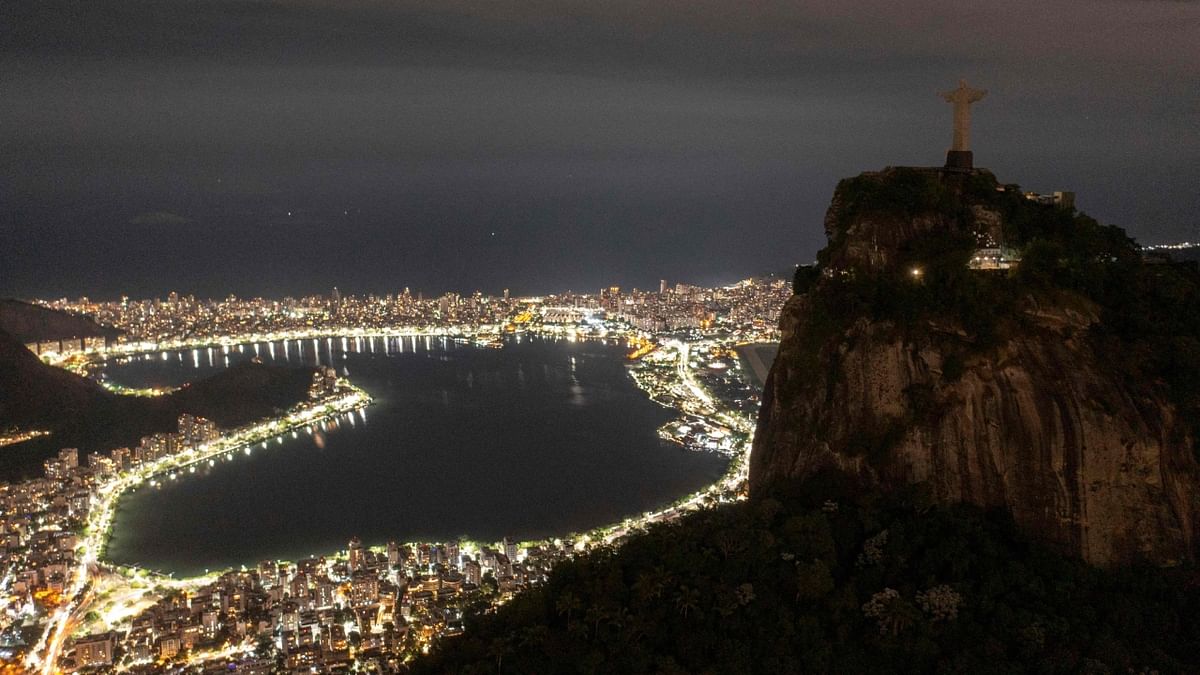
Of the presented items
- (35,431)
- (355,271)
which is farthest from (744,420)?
(355,271)

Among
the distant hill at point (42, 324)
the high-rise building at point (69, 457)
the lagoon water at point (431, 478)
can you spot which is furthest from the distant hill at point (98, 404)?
the distant hill at point (42, 324)

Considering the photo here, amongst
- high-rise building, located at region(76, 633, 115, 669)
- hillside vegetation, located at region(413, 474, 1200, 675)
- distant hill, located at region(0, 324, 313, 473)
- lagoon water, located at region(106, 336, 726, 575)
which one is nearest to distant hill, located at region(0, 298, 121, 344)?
distant hill, located at region(0, 324, 313, 473)

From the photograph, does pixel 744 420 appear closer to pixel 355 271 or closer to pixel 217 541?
pixel 217 541

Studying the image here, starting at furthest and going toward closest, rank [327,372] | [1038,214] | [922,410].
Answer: [327,372] < [1038,214] < [922,410]

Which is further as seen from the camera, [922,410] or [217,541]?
[217,541]

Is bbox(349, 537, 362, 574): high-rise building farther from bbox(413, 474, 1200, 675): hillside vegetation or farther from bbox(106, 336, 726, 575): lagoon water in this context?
bbox(413, 474, 1200, 675): hillside vegetation

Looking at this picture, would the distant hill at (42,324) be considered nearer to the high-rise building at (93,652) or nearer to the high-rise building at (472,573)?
the high-rise building at (93,652)

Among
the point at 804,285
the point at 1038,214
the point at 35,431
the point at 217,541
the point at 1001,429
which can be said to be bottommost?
the point at 217,541
